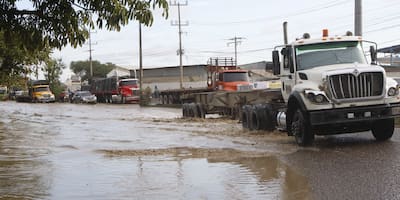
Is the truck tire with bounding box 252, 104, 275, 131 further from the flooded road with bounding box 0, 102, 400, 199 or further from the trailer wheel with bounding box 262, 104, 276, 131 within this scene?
the flooded road with bounding box 0, 102, 400, 199

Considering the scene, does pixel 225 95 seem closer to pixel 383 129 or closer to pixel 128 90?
pixel 383 129

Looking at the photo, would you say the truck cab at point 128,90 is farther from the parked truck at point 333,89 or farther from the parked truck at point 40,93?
the parked truck at point 333,89

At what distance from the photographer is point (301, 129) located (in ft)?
40.2

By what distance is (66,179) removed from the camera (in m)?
9.54

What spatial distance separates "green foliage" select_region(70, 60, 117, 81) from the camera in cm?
12669

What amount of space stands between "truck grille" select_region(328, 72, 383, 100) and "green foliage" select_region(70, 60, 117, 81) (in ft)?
382

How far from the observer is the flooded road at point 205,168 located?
26.2 ft

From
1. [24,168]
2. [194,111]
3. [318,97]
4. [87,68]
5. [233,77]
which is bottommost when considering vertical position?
[24,168]

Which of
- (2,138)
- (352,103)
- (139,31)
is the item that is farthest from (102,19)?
(139,31)

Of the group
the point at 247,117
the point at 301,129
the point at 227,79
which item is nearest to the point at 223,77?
the point at 227,79

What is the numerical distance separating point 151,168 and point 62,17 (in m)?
5.23

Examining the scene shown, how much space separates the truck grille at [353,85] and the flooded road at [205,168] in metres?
1.19

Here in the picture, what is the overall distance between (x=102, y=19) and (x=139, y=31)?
53877 millimetres

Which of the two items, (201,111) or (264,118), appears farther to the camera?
(201,111)
